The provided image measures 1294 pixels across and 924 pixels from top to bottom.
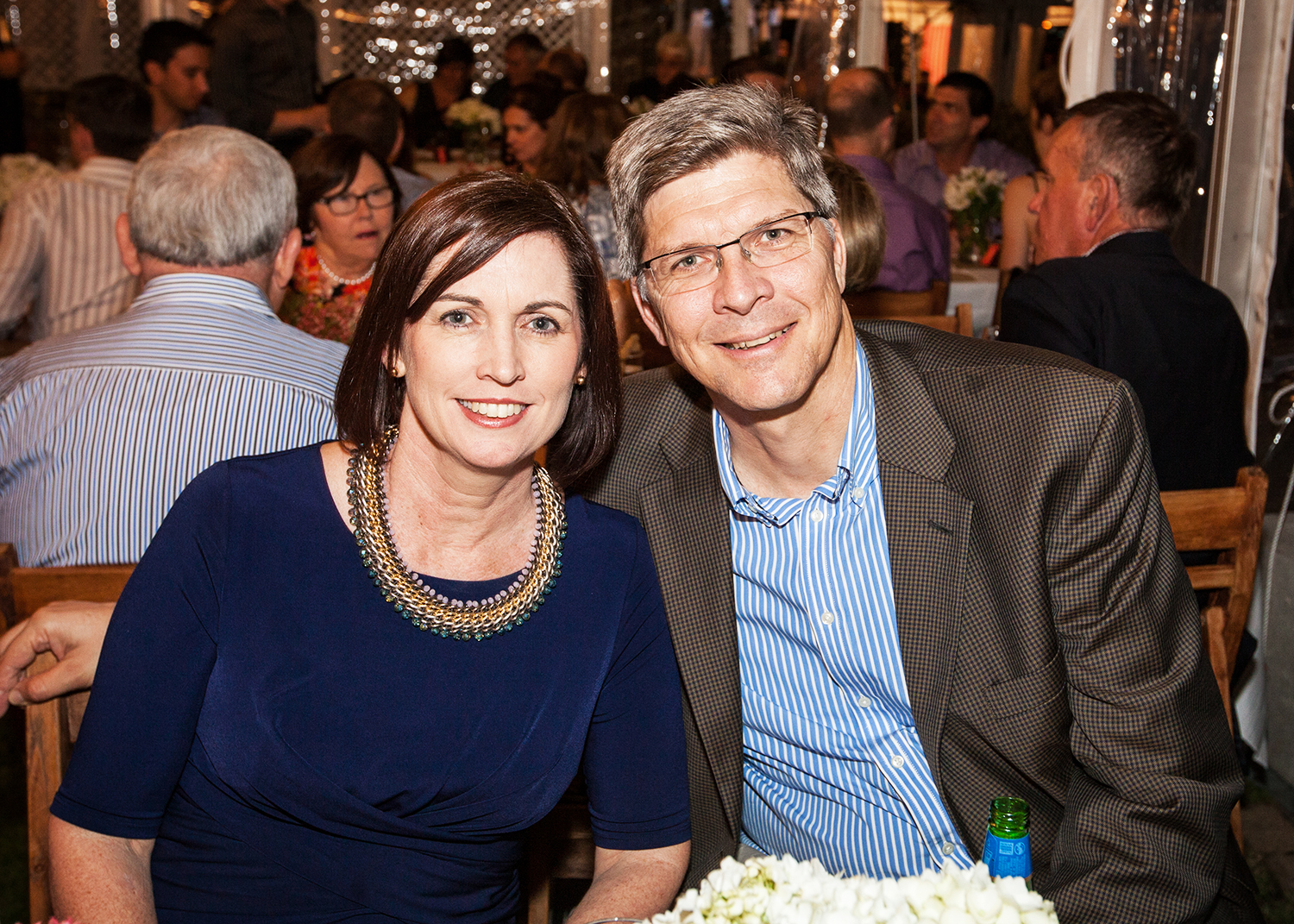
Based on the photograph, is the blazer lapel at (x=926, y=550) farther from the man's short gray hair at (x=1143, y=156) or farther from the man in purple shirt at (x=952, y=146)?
the man in purple shirt at (x=952, y=146)

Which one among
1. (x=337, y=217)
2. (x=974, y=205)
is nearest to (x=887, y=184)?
(x=974, y=205)

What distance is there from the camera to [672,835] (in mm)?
1589

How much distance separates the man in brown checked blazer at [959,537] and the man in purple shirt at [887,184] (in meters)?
2.58

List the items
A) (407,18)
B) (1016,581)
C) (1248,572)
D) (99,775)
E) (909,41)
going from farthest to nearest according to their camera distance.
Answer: (407,18) → (909,41) → (1248,572) → (1016,581) → (99,775)

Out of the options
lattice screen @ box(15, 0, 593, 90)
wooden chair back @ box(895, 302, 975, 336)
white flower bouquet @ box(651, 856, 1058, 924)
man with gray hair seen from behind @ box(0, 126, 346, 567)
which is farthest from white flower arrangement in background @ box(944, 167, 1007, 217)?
lattice screen @ box(15, 0, 593, 90)

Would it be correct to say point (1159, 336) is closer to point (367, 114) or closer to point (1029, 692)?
point (1029, 692)

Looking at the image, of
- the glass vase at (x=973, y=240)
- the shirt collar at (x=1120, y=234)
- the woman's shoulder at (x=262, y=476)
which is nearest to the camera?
the woman's shoulder at (x=262, y=476)

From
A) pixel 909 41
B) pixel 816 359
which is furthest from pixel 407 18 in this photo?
pixel 816 359

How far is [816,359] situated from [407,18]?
11.0 m

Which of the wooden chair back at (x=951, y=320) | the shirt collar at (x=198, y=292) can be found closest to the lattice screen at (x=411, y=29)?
the wooden chair back at (x=951, y=320)

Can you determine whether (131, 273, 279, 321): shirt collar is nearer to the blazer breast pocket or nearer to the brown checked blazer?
the brown checked blazer

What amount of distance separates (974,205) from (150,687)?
207 inches

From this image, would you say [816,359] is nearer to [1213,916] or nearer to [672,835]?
[672,835]

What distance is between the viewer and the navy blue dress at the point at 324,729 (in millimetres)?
1466
